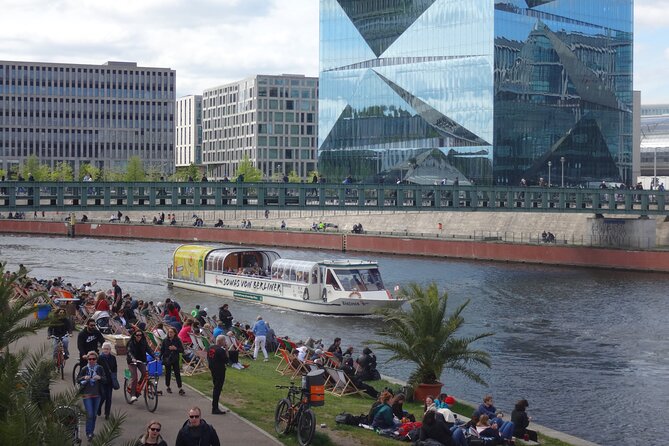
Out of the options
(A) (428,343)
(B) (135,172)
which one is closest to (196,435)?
(A) (428,343)

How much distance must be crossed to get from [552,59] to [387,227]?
→ 3668 centimetres

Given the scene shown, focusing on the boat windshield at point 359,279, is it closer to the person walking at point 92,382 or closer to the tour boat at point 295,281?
the tour boat at point 295,281

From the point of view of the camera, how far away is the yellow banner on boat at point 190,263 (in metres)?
75.2

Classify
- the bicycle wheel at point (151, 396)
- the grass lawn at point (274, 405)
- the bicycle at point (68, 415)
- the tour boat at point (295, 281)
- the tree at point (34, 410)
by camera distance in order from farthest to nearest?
the tour boat at point (295, 281) < the bicycle wheel at point (151, 396) < the grass lawn at point (274, 405) < the bicycle at point (68, 415) < the tree at point (34, 410)

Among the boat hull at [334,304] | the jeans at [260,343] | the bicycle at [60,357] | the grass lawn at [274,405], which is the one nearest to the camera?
the grass lawn at [274,405]

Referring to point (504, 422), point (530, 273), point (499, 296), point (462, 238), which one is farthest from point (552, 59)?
point (504, 422)

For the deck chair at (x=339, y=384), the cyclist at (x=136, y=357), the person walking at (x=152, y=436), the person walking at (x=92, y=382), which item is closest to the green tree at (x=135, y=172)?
the deck chair at (x=339, y=384)

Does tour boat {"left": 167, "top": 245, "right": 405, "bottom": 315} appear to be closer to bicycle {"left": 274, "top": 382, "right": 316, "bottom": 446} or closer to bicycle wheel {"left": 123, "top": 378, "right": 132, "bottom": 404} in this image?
bicycle wheel {"left": 123, "top": 378, "right": 132, "bottom": 404}

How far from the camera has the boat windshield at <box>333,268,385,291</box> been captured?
62.6 m

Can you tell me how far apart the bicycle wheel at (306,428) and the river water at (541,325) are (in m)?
13.1

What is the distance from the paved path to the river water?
42.2ft

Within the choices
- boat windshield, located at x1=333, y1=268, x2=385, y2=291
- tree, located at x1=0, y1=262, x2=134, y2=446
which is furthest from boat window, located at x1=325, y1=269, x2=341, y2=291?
tree, located at x1=0, y1=262, x2=134, y2=446

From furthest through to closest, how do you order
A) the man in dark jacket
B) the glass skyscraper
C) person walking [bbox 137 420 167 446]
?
the glass skyscraper, the man in dark jacket, person walking [bbox 137 420 167 446]

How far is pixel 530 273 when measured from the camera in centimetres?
9931
